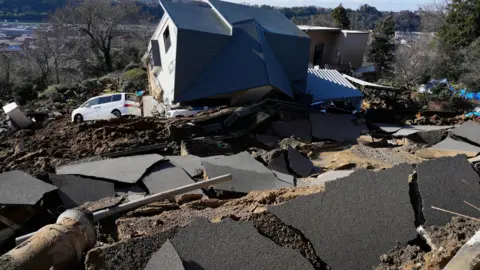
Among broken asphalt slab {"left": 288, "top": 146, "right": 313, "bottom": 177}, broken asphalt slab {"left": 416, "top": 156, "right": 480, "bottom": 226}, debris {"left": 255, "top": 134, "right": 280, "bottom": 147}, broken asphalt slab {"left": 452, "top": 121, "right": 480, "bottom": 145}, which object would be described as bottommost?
debris {"left": 255, "top": 134, "right": 280, "bottom": 147}

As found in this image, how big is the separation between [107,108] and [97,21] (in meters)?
24.4

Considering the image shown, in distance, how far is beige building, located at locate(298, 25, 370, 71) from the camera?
3197 cm

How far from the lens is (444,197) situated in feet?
15.1

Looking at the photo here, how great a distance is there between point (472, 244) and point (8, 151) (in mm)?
11446

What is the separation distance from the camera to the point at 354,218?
415 centimetres

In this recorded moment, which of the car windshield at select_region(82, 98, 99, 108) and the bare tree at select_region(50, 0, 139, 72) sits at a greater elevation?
the bare tree at select_region(50, 0, 139, 72)

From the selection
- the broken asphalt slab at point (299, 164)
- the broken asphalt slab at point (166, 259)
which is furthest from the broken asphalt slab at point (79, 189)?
the broken asphalt slab at point (299, 164)

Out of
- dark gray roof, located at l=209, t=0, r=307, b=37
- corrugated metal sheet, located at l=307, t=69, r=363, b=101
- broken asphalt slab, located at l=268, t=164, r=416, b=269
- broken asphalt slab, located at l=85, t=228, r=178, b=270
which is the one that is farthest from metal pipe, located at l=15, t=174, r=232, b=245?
corrugated metal sheet, located at l=307, t=69, r=363, b=101

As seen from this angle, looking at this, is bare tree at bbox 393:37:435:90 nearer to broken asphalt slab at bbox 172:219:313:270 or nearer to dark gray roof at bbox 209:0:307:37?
dark gray roof at bbox 209:0:307:37

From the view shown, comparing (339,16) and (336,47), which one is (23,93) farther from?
(339,16)

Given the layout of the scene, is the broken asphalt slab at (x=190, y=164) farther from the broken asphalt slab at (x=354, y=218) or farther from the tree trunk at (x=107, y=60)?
the tree trunk at (x=107, y=60)

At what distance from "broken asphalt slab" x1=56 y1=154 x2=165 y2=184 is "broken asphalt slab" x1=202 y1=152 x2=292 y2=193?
4.06 ft

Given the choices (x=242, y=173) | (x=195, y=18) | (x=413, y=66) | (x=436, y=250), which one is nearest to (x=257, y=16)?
(x=195, y=18)

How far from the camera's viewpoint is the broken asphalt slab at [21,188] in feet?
17.8
